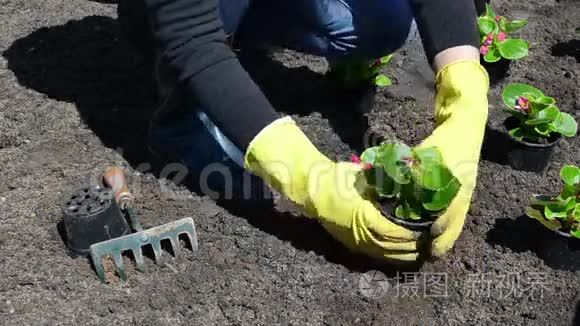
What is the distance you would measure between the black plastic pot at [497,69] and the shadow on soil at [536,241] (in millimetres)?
722

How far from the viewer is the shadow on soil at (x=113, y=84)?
Result: 2393mm

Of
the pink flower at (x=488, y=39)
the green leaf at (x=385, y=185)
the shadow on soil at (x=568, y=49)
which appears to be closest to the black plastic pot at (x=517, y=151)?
the pink flower at (x=488, y=39)

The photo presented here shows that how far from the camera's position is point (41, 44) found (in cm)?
284

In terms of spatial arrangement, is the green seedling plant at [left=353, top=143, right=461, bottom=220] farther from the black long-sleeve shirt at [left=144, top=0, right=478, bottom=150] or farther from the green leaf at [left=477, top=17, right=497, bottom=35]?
the green leaf at [left=477, top=17, right=497, bottom=35]

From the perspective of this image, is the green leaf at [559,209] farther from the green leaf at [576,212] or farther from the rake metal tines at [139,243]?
the rake metal tines at [139,243]

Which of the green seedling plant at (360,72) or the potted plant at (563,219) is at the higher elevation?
the green seedling plant at (360,72)

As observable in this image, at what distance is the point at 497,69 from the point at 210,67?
4.34ft

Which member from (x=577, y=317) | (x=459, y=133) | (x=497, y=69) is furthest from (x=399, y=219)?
(x=497, y=69)

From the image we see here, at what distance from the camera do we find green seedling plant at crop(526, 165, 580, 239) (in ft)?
6.13

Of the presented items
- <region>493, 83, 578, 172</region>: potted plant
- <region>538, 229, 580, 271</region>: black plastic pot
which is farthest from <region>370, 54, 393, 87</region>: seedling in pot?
<region>538, 229, 580, 271</region>: black plastic pot

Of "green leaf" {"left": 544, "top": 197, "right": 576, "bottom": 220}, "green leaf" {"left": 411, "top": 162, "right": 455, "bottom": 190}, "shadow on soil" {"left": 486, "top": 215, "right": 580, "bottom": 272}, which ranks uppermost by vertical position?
"green leaf" {"left": 411, "top": 162, "right": 455, "bottom": 190}

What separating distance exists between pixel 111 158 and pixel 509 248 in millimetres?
1165

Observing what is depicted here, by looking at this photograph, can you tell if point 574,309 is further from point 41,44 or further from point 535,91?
point 41,44

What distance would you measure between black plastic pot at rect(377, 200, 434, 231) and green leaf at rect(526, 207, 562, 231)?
37cm
